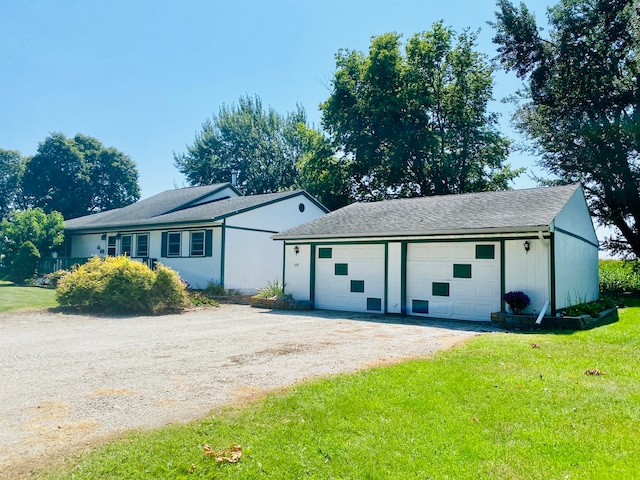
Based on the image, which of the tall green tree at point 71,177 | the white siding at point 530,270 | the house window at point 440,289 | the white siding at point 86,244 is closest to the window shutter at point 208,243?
the white siding at point 86,244

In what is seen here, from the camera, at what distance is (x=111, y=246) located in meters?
21.6

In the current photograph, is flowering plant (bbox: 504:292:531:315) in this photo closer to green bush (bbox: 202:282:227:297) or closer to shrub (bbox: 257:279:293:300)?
shrub (bbox: 257:279:293:300)

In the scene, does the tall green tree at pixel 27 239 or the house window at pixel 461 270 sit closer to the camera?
the house window at pixel 461 270

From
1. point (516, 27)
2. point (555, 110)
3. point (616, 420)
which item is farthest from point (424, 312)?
point (516, 27)

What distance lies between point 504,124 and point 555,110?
486 centimetres

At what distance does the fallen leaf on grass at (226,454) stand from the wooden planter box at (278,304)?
36.4 ft

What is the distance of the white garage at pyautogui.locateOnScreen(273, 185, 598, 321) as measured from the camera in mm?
10875

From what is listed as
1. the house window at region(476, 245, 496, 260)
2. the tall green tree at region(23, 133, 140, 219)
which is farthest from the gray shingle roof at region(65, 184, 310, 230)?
the tall green tree at region(23, 133, 140, 219)

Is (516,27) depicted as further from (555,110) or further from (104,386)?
(104,386)

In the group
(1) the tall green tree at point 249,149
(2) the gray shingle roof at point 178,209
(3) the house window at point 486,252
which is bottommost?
(3) the house window at point 486,252

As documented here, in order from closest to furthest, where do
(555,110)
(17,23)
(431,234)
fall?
(431,234), (17,23), (555,110)

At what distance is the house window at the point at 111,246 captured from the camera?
2144 centimetres

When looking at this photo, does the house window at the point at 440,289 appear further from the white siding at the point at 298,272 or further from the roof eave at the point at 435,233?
the white siding at the point at 298,272

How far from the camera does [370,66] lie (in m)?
28.1
